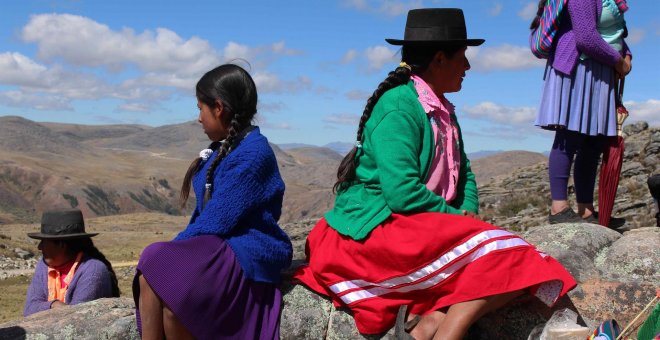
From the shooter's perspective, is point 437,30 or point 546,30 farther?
point 546,30

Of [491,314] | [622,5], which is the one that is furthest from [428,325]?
[622,5]

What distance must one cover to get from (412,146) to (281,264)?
0.98 metres

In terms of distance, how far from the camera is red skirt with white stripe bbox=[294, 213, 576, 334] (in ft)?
12.3

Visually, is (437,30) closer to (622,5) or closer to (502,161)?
(622,5)

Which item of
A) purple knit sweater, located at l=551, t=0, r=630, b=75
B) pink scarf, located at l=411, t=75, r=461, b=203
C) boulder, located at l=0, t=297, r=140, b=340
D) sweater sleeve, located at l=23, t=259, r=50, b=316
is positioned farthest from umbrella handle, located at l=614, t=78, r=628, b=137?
sweater sleeve, located at l=23, t=259, r=50, b=316

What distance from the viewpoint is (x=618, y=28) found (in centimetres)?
615

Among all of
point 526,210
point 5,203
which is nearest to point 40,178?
point 5,203

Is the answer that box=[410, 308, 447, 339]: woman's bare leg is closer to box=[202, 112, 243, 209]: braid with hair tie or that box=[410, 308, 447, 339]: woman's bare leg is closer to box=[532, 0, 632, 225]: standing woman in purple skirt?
box=[202, 112, 243, 209]: braid with hair tie

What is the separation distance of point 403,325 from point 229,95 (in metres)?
1.57

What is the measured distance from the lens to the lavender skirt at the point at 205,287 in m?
3.66

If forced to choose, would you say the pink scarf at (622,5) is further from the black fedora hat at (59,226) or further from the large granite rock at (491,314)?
the black fedora hat at (59,226)

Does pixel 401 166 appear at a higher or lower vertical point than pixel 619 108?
lower

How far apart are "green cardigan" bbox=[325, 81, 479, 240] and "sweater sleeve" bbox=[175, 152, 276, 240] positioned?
516 millimetres

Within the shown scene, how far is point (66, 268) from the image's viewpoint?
212 inches
